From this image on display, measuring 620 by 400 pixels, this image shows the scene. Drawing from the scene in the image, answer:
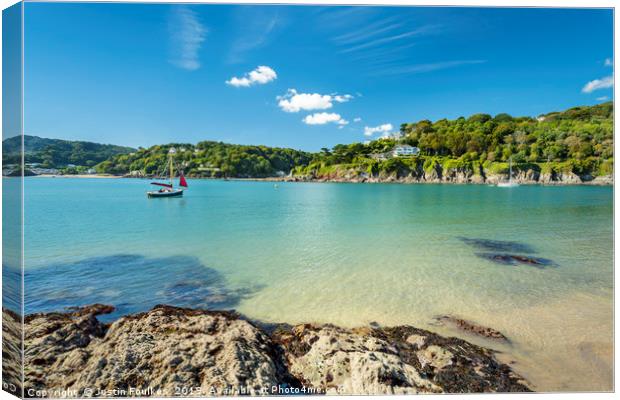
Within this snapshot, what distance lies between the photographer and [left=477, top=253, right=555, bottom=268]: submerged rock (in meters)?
5.31

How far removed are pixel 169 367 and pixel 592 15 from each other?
4714 mm

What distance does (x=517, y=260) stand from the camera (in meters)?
5.54

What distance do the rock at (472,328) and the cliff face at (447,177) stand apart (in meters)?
45.7

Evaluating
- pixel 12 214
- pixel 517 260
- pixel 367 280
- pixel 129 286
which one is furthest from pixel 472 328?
pixel 129 286

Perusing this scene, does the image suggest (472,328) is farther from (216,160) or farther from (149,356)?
(216,160)

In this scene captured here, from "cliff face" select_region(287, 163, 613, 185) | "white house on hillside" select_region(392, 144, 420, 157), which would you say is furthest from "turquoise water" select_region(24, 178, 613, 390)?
"white house on hillside" select_region(392, 144, 420, 157)

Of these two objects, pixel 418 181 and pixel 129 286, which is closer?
pixel 129 286

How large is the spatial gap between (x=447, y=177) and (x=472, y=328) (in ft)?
167

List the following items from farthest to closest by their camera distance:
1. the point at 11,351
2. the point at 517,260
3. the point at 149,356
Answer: the point at 517,260
the point at 149,356
the point at 11,351

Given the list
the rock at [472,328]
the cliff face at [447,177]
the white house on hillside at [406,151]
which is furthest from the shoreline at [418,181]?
the rock at [472,328]

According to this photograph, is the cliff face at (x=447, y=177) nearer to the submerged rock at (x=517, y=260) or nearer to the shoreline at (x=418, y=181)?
the shoreline at (x=418, y=181)

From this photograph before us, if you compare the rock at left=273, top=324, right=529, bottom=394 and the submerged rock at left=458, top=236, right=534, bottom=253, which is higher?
the submerged rock at left=458, top=236, right=534, bottom=253

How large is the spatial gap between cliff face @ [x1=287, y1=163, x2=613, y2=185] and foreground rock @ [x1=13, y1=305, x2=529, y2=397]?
46.6 meters

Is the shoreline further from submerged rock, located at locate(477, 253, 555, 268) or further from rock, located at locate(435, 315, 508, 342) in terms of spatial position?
rock, located at locate(435, 315, 508, 342)
